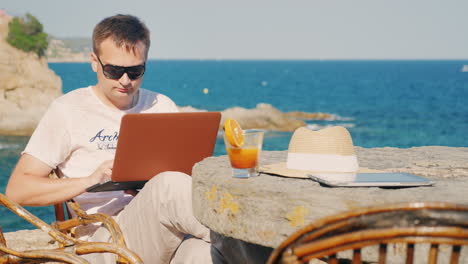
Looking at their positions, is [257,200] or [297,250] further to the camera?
[257,200]

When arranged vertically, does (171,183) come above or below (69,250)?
above

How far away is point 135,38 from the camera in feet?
10.4

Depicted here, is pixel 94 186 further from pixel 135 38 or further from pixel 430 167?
pixel 430 167

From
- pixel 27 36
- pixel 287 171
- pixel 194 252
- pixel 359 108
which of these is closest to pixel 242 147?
pixel 287 171

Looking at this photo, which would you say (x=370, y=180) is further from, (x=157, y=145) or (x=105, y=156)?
(x=105, y=156)

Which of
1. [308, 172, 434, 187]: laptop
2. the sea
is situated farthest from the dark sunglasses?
the sea

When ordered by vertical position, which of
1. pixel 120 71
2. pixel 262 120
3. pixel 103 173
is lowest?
pixel 262 120

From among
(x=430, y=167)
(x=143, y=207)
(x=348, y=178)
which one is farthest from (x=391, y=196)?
(x=143, y=207)

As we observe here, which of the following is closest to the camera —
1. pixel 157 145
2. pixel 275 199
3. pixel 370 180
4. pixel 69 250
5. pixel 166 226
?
pixel 275 199

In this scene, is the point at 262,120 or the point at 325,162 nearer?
the point at 325,162

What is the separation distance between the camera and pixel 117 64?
3148 millimetres

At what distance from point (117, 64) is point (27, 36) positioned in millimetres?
36395

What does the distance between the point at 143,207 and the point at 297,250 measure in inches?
58.4

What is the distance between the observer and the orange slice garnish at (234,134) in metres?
2.11
